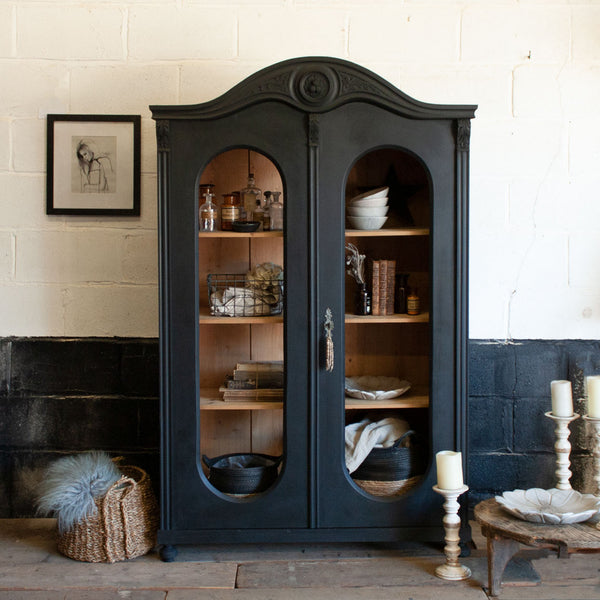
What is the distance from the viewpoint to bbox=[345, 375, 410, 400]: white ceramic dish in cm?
276

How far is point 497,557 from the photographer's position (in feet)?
8.05

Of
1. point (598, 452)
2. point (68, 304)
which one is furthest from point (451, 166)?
point (68, 304)

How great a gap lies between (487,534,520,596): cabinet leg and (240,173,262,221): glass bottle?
1.45m

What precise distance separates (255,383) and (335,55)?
1.40 m

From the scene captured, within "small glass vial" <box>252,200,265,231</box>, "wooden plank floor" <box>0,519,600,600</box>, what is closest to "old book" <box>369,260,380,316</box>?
"small glass vial" <box>252,200,265,231</box>

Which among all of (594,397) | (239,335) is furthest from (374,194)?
(594,397)

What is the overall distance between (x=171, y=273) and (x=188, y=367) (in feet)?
1.13

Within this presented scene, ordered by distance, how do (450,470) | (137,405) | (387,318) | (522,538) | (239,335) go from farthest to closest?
(137,405)
(239,335)
(387,318)
(450,470)
(522,538)

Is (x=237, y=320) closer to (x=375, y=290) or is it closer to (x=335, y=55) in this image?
(x=375, y=290)

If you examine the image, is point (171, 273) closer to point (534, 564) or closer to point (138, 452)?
point (138, 452)

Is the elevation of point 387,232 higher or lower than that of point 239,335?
higher

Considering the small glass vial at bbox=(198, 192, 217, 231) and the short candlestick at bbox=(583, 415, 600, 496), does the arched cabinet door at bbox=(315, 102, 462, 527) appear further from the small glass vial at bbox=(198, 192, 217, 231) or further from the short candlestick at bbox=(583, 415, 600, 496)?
the short candlestick at bbox=(583, 415, 600, 496)

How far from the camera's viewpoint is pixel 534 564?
2.65 m

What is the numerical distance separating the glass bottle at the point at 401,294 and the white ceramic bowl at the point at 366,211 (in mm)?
250
